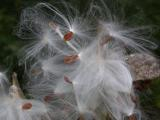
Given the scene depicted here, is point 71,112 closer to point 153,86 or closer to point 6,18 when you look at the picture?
point 153,86

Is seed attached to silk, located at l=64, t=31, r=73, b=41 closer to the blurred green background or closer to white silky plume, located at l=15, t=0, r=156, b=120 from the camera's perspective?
white silky plume, located at l=15, t=0, r=156, b=120

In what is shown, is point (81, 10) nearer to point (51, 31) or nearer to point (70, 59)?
point (51, 31)

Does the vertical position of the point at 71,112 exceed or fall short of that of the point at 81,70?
it falls short

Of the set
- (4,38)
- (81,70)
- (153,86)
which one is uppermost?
(81,70)

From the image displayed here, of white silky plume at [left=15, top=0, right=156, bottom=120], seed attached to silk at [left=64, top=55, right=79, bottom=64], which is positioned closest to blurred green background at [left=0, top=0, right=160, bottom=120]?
white silky plume at [left=15, top=0, right=156, bottom=120]

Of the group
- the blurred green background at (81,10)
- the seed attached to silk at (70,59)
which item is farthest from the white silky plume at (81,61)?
the blurred green background at (81,10)

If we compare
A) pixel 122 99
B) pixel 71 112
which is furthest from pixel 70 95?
pixel 122 99

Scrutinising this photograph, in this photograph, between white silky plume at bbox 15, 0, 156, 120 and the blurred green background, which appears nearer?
white silky plume at bbox 15, 0, 156, 120

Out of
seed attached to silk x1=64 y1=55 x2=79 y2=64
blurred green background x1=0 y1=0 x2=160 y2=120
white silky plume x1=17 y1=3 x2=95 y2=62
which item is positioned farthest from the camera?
blurred green background x1=0 y1=0 x2=160 y2=120

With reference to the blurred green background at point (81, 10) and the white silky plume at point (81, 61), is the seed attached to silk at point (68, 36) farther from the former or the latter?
the blurred green background at point (81, 10)
